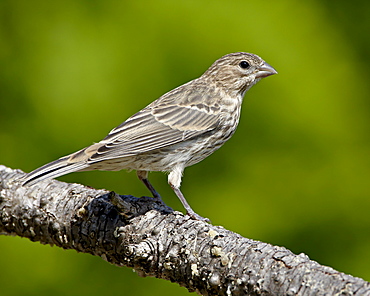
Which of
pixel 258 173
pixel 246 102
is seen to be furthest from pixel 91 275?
pixel 246 102

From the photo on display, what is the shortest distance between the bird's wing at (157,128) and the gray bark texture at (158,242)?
12.2 inches

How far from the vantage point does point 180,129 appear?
4875mm

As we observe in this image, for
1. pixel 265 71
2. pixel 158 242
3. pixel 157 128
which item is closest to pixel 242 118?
pixel 265 71

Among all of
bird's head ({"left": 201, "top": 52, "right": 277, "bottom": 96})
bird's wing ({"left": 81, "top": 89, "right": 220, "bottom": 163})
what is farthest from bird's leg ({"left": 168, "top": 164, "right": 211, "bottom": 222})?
bird's head ({"left": 201, "top": 52, "right": 277, "bottom": 96})

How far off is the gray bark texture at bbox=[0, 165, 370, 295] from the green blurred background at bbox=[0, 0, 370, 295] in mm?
556

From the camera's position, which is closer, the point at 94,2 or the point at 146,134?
the point at 146,134

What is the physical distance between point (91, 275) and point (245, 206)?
1175 mm

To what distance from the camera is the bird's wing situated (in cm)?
450

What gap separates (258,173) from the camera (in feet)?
16.6

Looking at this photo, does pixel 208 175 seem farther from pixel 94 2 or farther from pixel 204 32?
pixel 94 2

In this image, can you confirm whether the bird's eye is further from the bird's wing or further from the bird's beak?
the bird's wing

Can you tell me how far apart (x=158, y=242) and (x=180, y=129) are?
1186mm

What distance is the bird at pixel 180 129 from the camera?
14.9 feet

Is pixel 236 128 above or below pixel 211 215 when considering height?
above
